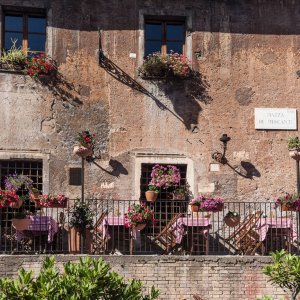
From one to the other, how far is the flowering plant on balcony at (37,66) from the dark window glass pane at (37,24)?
0.77 meters

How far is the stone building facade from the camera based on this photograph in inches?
555

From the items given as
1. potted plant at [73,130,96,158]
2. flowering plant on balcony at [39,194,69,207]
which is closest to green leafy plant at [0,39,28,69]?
potted plant at [73,130,96,158]

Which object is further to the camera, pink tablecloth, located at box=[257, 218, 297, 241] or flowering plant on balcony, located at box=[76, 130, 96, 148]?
flowering plant on balcony, located at box=[76, 130, 96, 148]

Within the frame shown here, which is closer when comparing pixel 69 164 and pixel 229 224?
pixel 229 224

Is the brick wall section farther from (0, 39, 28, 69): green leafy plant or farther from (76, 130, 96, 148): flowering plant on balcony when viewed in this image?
(0, 39, 28, 69): green leafy plant

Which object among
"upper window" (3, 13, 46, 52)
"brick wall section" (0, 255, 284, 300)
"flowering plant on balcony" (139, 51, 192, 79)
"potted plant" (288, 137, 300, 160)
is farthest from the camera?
"upper window" (3, 13, 46, 52)

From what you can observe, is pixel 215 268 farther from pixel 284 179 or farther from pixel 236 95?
pixel 236 95

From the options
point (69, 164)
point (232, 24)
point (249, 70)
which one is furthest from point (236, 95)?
point (69, 164)

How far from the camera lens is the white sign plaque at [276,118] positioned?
14625mm

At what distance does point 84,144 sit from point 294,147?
4404mm

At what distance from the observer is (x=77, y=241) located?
42.5 ft

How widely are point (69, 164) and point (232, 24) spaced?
4814 mm

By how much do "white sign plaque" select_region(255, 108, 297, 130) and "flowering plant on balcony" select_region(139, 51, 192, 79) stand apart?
6.01 feet

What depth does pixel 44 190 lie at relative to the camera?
13898 mm
